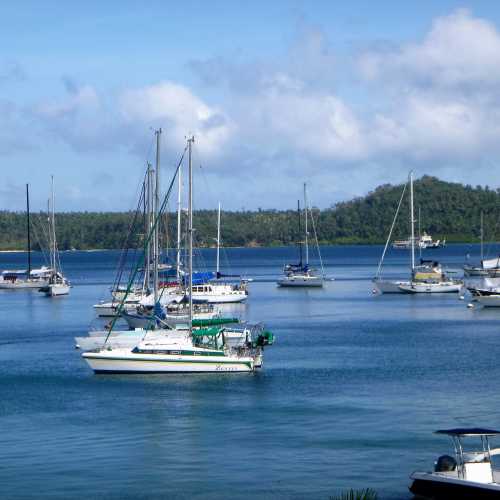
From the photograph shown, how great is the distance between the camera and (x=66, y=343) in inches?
2618

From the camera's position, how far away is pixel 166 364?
4881cm

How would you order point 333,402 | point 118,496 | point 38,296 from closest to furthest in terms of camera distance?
point 118,496
point 333,402
point 38,296

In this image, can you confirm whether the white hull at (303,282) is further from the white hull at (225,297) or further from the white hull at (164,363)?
the white hull at (164,363)

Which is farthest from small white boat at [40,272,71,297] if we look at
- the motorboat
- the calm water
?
the calm water

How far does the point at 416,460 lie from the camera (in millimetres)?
33312

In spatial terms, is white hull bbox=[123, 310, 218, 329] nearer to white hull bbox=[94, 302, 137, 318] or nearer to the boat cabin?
white hull bbox=[94, 302, 137, 318]

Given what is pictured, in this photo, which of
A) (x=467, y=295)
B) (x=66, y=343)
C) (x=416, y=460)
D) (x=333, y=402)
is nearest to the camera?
(x=416, y=460)

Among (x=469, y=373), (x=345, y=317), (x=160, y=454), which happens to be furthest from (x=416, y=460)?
(x=345, y=317)

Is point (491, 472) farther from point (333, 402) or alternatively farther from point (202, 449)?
point (333, 402)

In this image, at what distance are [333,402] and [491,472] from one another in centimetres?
1570

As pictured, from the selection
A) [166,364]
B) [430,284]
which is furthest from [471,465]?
[430,284]

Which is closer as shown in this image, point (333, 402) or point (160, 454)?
point (160, 454)

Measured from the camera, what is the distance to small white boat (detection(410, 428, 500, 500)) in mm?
26766

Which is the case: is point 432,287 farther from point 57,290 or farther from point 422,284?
point 57,290
